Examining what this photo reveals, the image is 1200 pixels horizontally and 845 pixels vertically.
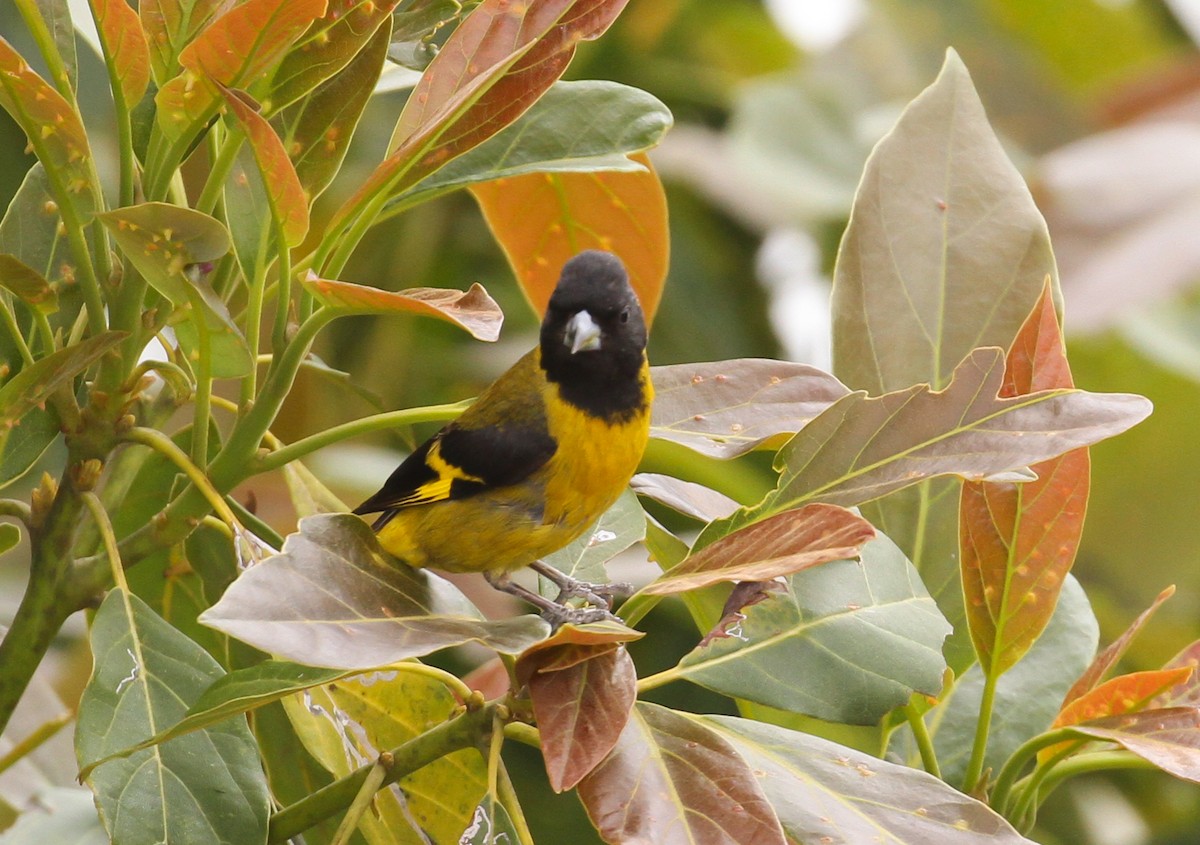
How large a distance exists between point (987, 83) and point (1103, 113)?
318 millimetres

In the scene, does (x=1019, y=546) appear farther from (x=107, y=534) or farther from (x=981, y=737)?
(x=107, y=534)

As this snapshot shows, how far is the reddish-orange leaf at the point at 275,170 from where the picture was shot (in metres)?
0.98

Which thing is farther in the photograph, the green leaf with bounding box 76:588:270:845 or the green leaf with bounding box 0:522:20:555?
the green leaf with bounding box 0:522:20:555

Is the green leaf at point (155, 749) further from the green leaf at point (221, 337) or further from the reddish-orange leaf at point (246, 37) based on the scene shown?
the reddish-orange leaf at point (246, 37)

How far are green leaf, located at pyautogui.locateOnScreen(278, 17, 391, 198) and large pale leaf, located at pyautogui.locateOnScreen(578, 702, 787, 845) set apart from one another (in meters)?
0.54

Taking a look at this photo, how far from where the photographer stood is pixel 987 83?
3740 millimetres

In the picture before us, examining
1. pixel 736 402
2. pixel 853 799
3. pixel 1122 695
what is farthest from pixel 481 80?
pixel 1122 695

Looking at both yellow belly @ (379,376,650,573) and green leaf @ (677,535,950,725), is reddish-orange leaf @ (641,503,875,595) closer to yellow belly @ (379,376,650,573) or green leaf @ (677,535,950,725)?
green leaf @ (677,535,950,725)

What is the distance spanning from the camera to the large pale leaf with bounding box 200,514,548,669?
2.84 ft

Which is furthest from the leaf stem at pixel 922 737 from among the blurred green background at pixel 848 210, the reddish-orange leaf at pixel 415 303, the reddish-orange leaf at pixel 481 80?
the blurred green background at pixel 848 210

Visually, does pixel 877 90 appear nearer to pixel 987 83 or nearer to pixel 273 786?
pixel 987 83

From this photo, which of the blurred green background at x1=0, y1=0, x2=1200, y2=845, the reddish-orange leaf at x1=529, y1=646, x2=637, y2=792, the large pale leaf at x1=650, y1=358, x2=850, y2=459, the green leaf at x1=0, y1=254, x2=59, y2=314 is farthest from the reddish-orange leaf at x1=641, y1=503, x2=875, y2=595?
the blurred green background at x1=0, y1=0, x2=1200, y2=845

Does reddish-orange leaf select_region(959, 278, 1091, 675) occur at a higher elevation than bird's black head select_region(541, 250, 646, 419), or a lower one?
lower

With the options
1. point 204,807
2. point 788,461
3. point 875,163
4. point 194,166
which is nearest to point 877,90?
point 194,166
